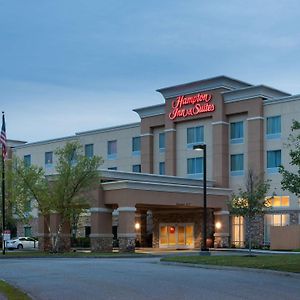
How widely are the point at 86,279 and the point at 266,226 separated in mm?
36280

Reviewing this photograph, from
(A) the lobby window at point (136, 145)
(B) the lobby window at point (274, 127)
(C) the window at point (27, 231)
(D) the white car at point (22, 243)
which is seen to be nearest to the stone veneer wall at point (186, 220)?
(B) the lobby window at point (274, 127)

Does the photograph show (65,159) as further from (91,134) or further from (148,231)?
(91,134)

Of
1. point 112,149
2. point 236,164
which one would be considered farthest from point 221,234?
point 112,149

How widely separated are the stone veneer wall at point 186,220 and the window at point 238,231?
6.34 ft

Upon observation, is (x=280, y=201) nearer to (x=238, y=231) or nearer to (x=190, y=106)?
(x=238, y=231)

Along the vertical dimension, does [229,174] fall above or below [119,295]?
above

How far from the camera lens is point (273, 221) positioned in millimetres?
55531

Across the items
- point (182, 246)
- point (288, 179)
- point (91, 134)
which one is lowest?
point (182, 246)

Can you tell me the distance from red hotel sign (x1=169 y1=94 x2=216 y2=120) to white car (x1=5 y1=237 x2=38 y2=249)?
18.1 metres

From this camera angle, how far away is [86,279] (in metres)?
21.6

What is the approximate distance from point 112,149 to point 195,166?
12080 millimetres

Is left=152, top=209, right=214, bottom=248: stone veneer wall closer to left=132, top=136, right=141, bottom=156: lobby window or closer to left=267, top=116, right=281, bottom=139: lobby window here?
left=267, top=116, right=281, bottom=139: lobby window

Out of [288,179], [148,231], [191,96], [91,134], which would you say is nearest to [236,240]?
[148,231]

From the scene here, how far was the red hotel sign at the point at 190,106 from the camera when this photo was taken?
59.9 metres
